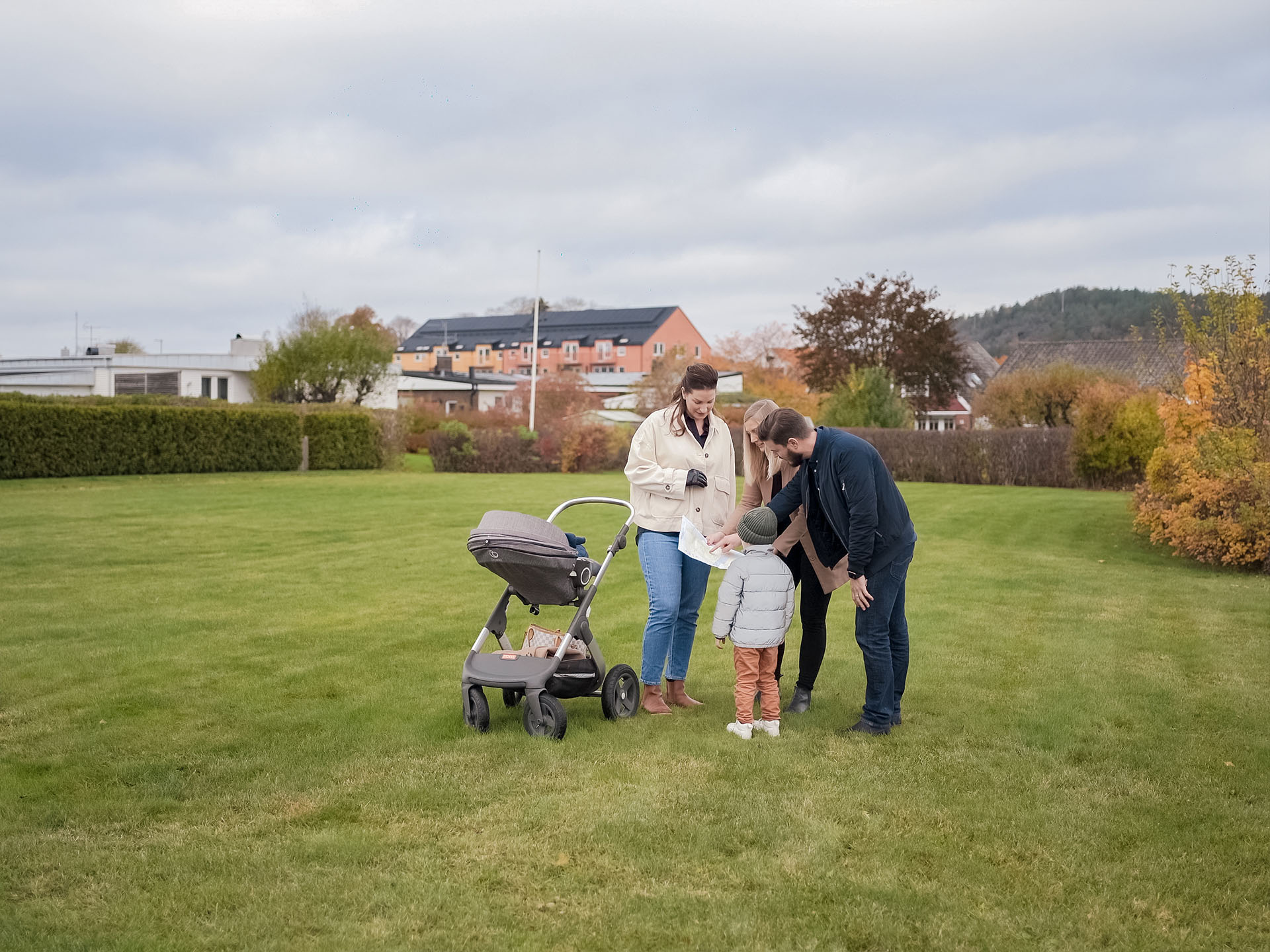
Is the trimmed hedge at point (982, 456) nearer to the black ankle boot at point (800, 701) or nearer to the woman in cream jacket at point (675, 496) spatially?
the black ankle boot at point (800, 701)

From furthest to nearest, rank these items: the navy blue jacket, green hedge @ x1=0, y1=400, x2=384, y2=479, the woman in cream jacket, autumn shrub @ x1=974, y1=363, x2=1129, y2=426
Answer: autumn shrub @ x1=974, y1=363, x2=1129, y2=426 → green hedge @ x1=0, y1=400, x2=384, y2=479 → the woman in cream jacket → the navy blue jacket

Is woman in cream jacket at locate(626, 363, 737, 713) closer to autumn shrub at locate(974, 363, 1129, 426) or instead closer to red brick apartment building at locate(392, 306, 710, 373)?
autumn shrub at locate(974, 363, 1129, 426)

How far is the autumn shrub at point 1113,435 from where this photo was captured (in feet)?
81.8

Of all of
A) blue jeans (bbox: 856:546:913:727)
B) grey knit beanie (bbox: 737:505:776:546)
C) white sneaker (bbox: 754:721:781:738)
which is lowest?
white sneaker (bbox: 754:721:781:738)

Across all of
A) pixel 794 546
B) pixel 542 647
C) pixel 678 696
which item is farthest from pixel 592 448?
pixel 542 647

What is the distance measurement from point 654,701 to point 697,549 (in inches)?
40.0

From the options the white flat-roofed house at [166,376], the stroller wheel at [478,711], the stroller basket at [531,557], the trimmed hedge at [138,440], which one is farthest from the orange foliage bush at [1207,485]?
the white flat-roofed house at [166,376]

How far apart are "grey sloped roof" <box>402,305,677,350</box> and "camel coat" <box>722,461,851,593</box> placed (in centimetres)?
7475

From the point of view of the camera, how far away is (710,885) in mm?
3801

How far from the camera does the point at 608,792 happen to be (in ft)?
15.5

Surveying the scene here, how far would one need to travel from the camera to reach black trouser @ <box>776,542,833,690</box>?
6.06 m

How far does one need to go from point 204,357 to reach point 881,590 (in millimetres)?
42706

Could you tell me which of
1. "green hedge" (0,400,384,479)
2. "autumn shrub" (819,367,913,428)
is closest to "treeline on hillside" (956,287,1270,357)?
"autumn shrub" (819,367,913,428)

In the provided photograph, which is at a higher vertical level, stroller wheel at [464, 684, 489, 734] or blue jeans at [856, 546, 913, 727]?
blue jeans at [856, 546, 913, 727]
